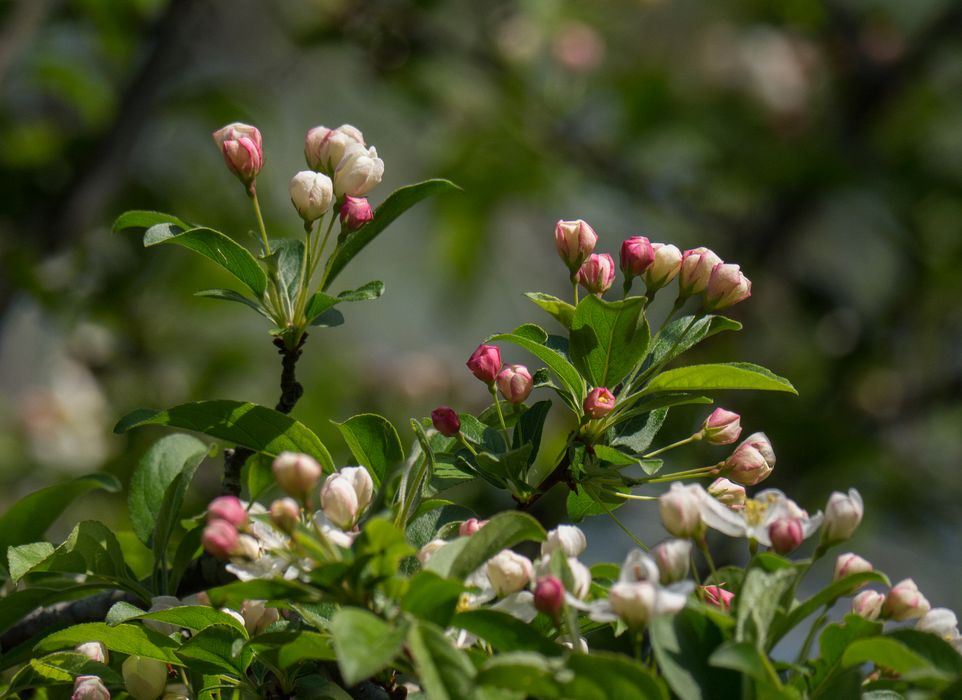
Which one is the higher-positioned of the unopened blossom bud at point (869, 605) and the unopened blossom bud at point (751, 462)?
the unopened blossom bud at point (751, 462)

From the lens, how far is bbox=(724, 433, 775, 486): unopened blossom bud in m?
1.01

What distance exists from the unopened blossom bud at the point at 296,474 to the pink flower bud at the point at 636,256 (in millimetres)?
378

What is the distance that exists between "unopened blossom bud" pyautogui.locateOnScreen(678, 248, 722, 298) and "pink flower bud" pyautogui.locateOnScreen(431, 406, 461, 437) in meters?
0.25

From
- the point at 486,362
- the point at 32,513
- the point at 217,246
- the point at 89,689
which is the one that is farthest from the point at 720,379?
the point at 32,513

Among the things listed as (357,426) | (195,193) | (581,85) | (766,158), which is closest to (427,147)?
(581,85)

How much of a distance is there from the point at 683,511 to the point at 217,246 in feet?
1.49

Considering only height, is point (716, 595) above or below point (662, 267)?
below

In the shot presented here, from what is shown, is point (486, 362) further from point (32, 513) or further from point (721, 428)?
point (32, 513)

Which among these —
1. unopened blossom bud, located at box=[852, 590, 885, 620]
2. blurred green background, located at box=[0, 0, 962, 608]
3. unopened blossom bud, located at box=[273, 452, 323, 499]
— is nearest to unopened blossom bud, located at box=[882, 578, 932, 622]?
unopened blossom bud, located at box=[852, 590, 885, 620]

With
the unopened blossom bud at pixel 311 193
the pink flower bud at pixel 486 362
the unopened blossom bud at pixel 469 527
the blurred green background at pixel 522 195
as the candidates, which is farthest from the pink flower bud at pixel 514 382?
the blurred green background at pixel 522 195

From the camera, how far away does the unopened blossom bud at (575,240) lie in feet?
3.56

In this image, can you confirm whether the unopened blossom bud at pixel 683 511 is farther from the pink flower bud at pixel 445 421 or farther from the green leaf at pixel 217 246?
the green leaf at pixel 217 246

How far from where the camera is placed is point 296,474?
81cm

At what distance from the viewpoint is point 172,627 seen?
40.1 inches
